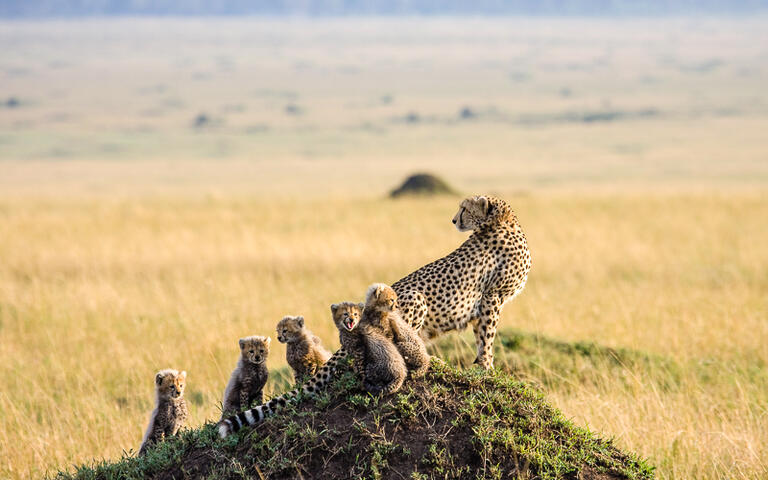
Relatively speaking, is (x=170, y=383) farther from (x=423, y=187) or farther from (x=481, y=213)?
(x=423, y=187)

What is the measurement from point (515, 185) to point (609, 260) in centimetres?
2639

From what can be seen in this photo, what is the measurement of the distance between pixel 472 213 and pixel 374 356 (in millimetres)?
1539

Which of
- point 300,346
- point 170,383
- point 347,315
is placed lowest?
point 170,383

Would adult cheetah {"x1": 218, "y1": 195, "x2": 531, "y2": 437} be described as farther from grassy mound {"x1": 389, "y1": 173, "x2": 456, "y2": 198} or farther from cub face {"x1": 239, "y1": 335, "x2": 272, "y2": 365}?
grassy mound {"x1": 389, "y1": 173, "x2": 456, "y2": 198}

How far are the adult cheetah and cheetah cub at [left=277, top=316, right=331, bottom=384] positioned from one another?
2.10 ft

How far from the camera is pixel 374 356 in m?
5.04

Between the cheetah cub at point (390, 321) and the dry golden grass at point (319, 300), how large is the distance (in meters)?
1.45

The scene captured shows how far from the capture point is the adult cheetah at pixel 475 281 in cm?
577

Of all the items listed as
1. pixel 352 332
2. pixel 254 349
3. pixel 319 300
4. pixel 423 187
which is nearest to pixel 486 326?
pixel 352 332

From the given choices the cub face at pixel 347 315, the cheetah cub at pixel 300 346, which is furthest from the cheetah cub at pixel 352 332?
the cheetah cub at pixel 300 346

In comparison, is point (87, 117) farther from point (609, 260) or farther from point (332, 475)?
point (332, 475)

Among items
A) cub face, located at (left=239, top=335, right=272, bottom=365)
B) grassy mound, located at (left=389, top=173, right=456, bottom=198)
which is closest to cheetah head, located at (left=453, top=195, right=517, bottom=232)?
cub face, located at (left=239, top=335, right=272, bottom=365)

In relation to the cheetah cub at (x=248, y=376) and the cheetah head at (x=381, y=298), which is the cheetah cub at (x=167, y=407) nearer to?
the cheetah cub at (x=248, y=376)

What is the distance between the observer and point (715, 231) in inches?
810
